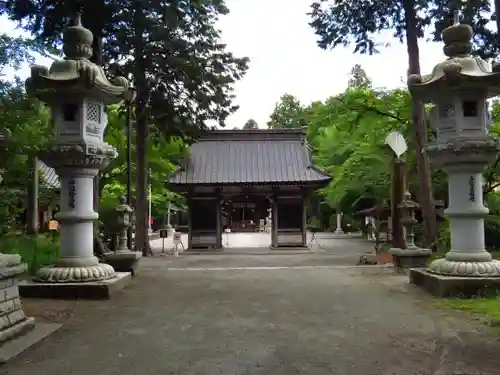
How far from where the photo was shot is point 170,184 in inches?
998

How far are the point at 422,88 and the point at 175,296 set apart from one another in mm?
6149

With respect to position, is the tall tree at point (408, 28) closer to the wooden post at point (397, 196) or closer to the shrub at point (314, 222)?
the wooden post at point (397, 196)

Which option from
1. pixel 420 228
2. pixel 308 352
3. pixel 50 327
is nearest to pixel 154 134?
pixel 420 228

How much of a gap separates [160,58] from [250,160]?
9.55 meters

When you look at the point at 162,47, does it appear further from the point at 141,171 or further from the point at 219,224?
the point at 219,224

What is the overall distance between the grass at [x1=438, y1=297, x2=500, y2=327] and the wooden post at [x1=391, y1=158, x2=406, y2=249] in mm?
7234

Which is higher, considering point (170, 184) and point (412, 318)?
point (170, 184)

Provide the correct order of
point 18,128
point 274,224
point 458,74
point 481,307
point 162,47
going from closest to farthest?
point 481,307, point 458,74, point 18,128, point 162,47, point 274,224

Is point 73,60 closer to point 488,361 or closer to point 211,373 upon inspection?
point 211,373

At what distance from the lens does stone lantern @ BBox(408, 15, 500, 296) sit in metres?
8.96

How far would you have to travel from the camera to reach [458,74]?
893cm

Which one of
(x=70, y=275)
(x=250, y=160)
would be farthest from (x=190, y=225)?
(x=70, y=275)

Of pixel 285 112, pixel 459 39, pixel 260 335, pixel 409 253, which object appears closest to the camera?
A: pixel 260 335

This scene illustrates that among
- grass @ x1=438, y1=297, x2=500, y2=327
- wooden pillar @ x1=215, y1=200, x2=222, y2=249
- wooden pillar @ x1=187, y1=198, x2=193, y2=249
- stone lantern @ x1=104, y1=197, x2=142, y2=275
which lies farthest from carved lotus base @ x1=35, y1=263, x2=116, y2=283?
wooden pillar @ x1=215, y1=200, x2=222, y2=249
